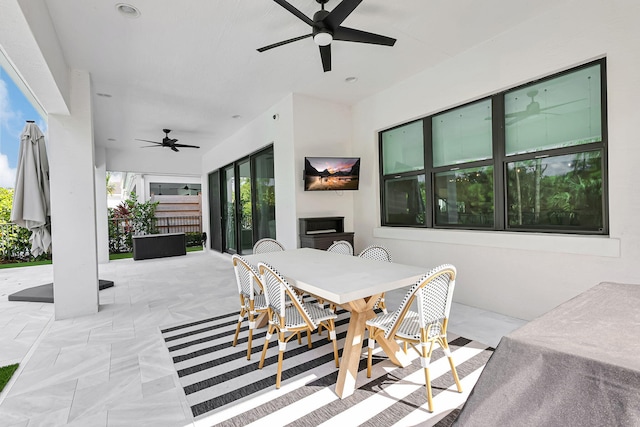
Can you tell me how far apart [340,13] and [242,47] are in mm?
1508

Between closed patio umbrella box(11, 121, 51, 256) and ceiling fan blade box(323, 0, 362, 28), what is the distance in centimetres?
429

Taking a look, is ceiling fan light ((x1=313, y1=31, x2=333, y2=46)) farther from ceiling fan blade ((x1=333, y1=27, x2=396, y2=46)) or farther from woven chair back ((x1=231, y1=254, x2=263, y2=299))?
woven chair back ((x1=231, y1=254, x2=263, y2=299))

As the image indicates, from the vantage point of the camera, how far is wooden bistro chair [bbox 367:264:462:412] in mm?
1812

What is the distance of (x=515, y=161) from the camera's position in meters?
3.40

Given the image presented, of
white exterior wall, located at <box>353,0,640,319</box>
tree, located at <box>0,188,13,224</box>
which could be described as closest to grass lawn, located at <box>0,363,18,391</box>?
white exterior wall, located at <box>353,0,640,319</box>

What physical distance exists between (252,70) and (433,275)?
350 centimetres

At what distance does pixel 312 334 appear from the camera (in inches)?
119

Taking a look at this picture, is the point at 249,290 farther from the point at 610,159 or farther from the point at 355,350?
the point at 610,159

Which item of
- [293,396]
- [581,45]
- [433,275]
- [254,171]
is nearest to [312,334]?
[293,396]

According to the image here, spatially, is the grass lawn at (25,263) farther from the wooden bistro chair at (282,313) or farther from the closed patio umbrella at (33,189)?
the wooden bistro chair at (282,313)

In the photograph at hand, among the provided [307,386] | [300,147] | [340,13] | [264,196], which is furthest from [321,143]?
[307,386]

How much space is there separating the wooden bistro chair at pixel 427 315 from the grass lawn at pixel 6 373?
2.79 m

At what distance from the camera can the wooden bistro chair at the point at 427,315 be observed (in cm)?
181

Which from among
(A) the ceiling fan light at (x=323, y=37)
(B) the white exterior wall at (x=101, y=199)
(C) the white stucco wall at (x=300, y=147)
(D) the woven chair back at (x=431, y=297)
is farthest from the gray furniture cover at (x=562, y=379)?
(B) the white exterior wall at (x=101, y=199)
